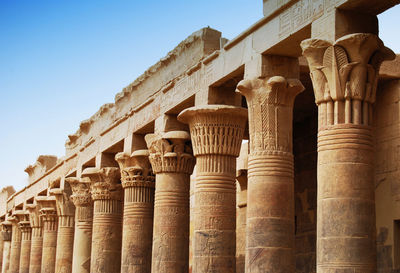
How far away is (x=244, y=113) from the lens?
14.0 meters

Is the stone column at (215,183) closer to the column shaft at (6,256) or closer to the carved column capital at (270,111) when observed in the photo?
the carved column capital at (270,111)

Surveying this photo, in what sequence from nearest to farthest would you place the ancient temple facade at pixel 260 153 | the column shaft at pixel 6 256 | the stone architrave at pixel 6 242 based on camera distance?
1. the ancient temple facade at pixel 260 153
2. the stone architrave at pixel 6 242
3. the column shaft at pixel 6 256

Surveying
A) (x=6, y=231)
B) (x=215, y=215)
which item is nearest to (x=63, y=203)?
(x=215, y=215)

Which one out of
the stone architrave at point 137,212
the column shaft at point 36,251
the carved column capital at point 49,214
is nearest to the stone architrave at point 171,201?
the stone architrave at point 137,212

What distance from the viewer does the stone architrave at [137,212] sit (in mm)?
17812

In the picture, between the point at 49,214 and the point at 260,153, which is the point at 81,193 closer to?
the point at 49,214

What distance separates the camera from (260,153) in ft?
39.0

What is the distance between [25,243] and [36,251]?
3.19m

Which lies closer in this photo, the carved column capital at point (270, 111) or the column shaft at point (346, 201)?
the column shaft at point (346, 201)

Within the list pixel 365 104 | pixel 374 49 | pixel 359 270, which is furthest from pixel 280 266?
pixel 374 49

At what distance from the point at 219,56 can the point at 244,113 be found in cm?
130

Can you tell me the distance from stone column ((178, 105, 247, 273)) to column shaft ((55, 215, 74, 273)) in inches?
489

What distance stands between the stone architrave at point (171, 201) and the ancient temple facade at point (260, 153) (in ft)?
0.09

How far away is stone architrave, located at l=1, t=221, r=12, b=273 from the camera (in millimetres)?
38100
